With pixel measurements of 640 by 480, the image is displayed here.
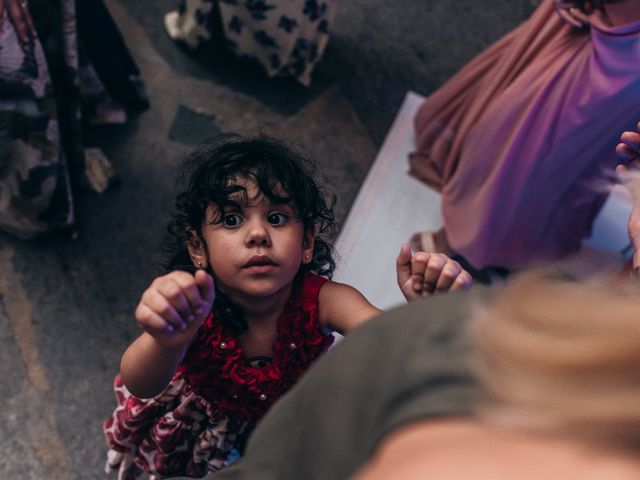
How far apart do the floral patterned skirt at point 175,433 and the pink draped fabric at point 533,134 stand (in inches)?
31.4

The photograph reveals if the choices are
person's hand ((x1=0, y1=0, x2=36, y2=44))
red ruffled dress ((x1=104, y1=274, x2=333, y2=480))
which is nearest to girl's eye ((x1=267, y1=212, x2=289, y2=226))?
red ruffled dress ((x1=104, y1=274, x2=333, y2=480))

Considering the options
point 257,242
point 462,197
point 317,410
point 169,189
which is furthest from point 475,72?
point 317,410

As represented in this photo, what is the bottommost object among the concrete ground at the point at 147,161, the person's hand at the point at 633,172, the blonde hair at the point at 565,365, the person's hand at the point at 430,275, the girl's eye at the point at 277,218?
the concrete ground at the point at 147,161

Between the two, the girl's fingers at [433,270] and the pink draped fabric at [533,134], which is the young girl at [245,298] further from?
the pink draped fabric at [533,134]

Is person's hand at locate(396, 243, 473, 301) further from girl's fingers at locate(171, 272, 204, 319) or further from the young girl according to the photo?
girl's fingers at locate(171, 272, 204, 319)

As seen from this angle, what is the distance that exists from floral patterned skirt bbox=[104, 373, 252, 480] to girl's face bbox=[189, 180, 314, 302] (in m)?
0.23

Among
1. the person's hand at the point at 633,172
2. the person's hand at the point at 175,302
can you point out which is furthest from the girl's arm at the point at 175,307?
the person's hand at the point at 633,172

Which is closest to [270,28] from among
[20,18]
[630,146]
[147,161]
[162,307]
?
[147,161]

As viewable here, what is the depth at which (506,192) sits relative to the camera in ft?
4.48

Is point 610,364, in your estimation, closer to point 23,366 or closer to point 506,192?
point 506,192

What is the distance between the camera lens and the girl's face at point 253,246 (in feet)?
2.47

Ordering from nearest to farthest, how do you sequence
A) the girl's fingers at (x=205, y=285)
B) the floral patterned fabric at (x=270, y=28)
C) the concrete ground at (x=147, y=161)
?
the girl's fingers at (x=205, y=285) < the concrete ground at (x=147, y=161) < the floral patterned fabric at (x=270, y=28)

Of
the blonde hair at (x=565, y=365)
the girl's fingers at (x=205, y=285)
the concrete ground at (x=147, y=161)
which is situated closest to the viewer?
the blonde hair at (x=565, y=365)

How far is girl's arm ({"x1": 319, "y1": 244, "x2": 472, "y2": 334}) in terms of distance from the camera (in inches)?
27.9
